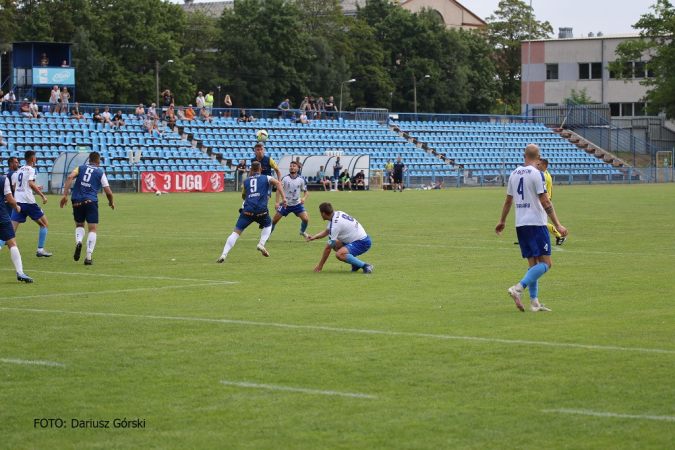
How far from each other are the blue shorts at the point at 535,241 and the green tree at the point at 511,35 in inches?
4047

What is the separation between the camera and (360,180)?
178 ft

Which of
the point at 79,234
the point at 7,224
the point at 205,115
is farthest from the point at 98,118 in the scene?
the point at 7,224

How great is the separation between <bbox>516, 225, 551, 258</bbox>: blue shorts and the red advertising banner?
127 ft

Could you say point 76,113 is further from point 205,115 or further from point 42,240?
point 42,240

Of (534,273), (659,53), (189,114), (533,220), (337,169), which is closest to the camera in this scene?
(534,273)

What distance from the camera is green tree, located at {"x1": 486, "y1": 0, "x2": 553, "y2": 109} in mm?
112000

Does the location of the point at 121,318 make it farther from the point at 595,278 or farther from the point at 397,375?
the point at 595,278

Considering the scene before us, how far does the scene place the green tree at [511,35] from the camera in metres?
112

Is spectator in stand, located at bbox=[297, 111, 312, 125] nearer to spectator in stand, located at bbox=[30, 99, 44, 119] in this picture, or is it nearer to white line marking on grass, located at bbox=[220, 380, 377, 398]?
spectator in stand, located at bbox=[30, 99, 44, 119]

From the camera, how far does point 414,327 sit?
10.2 metres

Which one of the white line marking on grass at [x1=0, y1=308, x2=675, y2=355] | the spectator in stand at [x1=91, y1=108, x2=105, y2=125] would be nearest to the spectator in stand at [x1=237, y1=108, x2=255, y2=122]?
the spectator in stand at [x1=91, y1=108, x2=105, y2=125]

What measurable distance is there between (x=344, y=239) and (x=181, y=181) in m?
34.6

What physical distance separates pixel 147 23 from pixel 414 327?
252ft

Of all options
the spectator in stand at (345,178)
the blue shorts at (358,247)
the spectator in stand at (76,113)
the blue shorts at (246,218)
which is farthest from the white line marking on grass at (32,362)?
the spectator in stand at (76,113)
